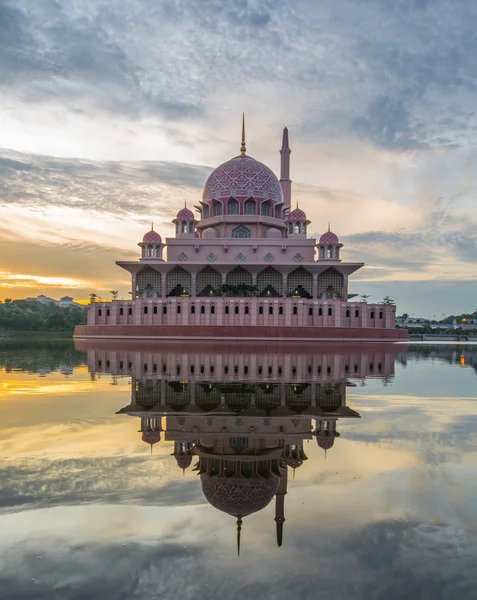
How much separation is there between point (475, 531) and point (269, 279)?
4211cm

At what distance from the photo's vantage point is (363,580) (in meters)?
2.51

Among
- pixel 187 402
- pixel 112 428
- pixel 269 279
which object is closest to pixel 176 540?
pixel 112 428

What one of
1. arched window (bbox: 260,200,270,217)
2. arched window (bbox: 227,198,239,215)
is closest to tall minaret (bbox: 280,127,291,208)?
arched window (bbox: 260,200,270,217)

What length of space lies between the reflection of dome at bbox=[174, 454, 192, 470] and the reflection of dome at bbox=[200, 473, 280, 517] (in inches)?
13.3

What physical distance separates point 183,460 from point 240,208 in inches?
1721

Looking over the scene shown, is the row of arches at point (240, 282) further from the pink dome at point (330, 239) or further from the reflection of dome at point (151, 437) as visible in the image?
the reflection of dome at point (151, 437)

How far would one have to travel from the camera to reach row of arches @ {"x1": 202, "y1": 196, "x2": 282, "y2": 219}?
1859 inches

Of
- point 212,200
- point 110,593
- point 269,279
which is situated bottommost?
point 110,593

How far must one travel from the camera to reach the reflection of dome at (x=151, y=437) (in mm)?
5332

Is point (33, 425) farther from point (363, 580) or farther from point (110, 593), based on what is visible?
point (363, 580)

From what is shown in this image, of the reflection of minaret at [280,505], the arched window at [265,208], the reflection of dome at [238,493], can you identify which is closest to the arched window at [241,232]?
the arched window at [265,208]

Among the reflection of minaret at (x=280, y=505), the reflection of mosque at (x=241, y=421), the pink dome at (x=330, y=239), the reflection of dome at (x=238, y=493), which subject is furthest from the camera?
the pink dome at (x=330, y=239)

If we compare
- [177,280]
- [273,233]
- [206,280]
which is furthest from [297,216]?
[177,280]

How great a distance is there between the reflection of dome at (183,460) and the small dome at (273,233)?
143 ft
